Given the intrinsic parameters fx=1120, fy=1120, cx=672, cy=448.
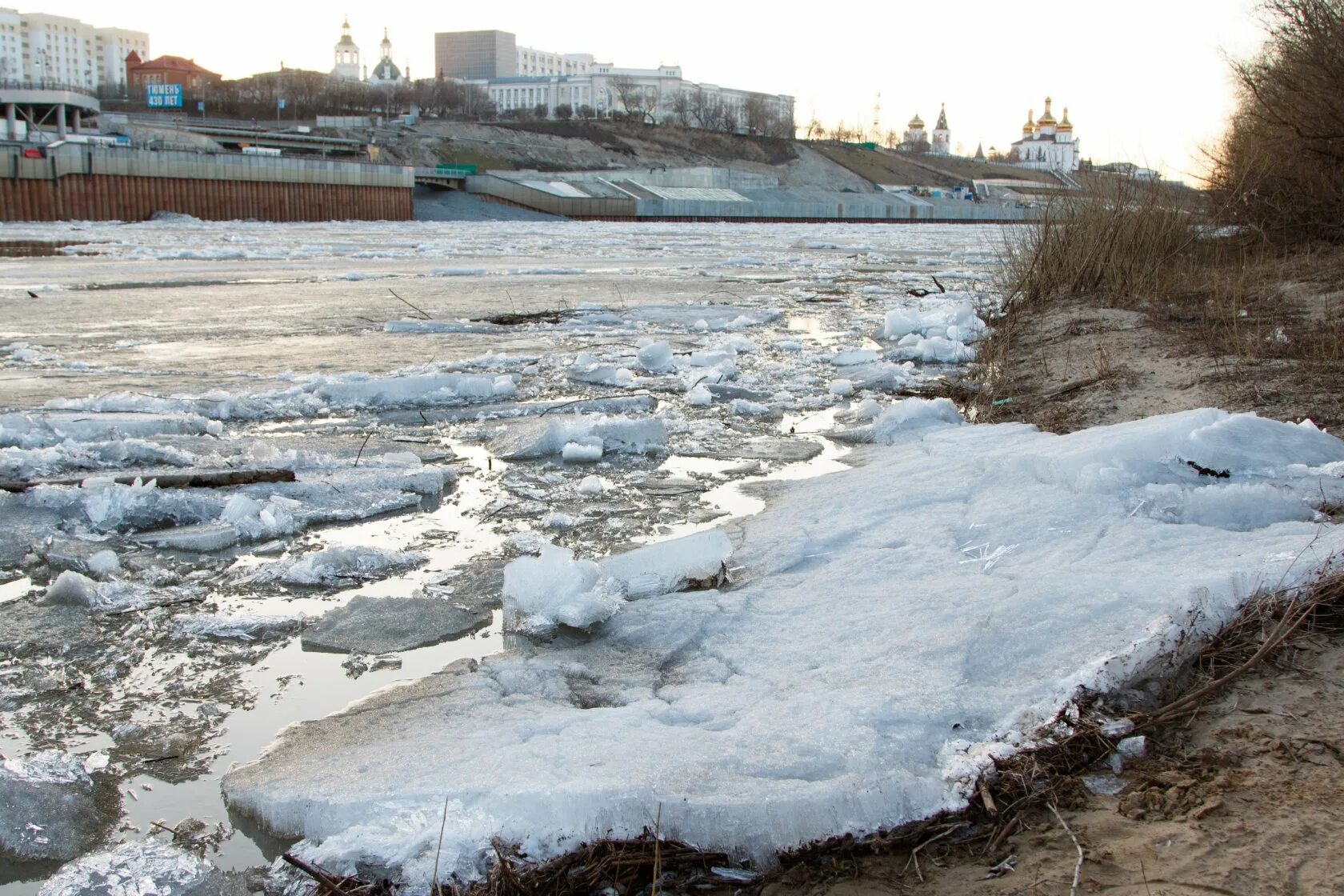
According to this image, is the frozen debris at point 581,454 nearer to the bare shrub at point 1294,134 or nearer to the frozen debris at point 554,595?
the frozen debris at point 554,595

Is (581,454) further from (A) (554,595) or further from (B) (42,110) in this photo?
(B) (42,110)

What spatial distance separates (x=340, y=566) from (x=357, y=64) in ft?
476

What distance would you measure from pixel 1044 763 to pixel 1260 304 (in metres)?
8.19

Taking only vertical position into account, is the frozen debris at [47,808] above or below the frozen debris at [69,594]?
below

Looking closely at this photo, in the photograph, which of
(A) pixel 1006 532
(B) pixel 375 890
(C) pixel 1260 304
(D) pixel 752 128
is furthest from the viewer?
(D) pixel 752 128

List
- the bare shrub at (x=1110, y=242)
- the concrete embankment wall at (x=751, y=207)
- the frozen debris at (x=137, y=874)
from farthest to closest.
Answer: the concrete embankment wall at (x=751, y=207) → the bare shrub at (x=1110, y=242) → the frozen debris at (x=137, y=874)

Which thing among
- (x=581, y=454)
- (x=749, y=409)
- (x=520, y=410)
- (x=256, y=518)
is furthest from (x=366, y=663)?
(x=749, y=409)

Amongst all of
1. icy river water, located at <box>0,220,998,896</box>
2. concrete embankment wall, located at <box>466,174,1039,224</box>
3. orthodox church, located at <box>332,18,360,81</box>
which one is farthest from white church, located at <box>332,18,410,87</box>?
icy river water, located at <box>0,220,998,896</box>

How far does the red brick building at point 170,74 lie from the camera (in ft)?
333

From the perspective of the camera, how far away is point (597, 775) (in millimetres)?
2211


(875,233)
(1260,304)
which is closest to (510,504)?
(1260,304)

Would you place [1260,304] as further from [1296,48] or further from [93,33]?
[93,33]

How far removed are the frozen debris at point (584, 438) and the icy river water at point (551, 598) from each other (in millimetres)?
25

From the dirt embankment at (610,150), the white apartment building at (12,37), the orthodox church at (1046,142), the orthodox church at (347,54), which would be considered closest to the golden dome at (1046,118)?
the orthodox church at (1046,142)
